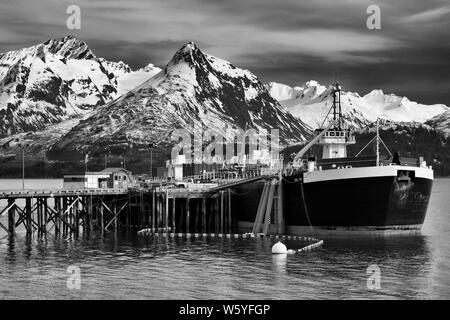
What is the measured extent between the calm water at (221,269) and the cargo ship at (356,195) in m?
3.72

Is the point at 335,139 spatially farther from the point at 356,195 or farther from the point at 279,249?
the point at 279,249

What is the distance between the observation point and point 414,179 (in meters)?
107

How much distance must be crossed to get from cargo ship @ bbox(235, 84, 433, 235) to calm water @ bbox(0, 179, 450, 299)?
3715mm

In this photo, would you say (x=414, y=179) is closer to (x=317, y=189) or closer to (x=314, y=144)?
(x=317, y=189)

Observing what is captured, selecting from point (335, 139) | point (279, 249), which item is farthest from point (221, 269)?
point (335, 139)

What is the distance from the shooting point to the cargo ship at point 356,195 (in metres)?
105

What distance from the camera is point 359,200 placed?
105625 mm

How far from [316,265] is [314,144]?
158 feet

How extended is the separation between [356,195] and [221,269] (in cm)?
2996

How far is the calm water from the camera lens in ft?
230
